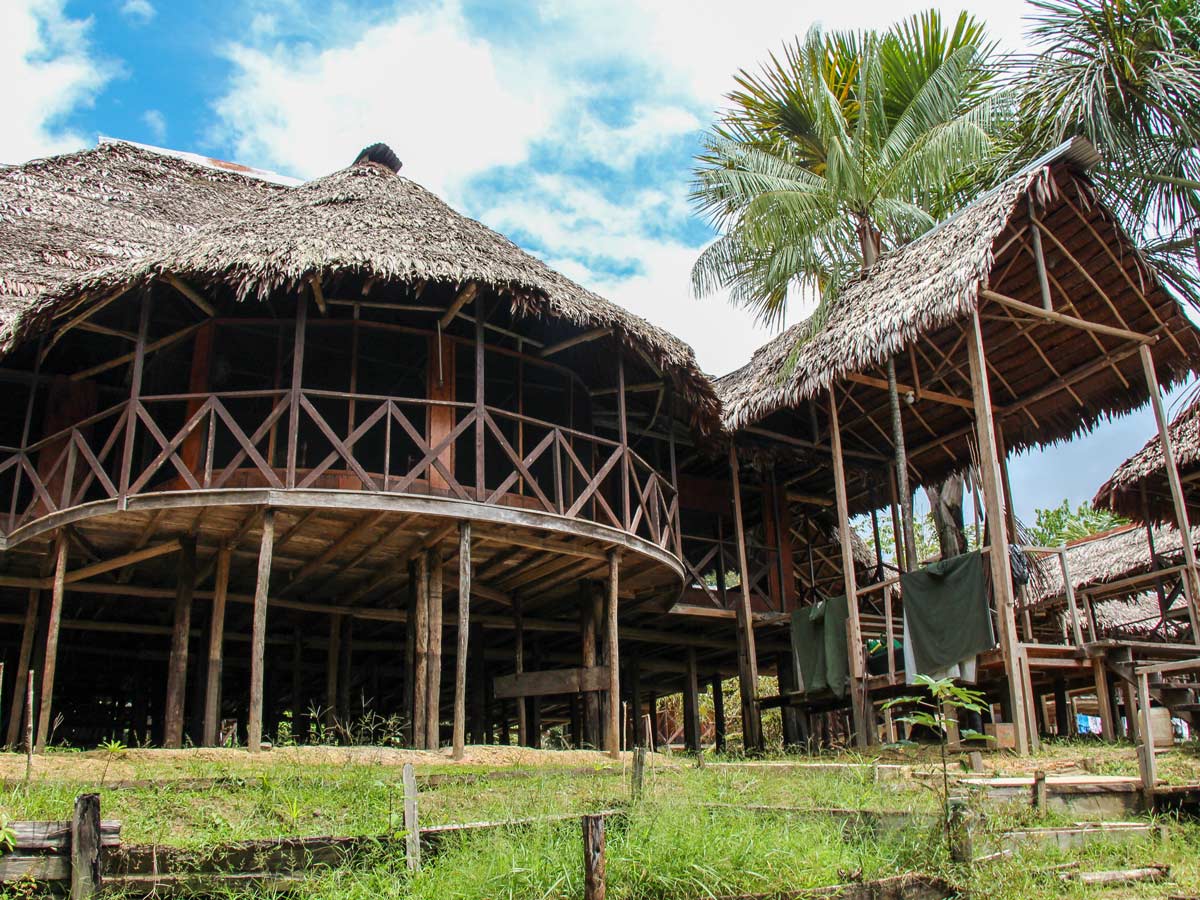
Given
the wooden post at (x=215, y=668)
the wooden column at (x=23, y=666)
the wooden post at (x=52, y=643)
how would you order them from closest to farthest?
the wooden post at (x=52, y=643), the wooden post at (x=215, y=668), the wooden column at (x=23, y=666)

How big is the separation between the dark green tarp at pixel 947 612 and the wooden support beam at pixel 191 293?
6810mm

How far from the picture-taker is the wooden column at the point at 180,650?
9.28m

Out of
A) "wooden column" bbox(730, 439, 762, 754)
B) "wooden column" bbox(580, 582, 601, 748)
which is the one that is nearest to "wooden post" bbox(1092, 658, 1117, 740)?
"wooden column" bbox(730, 439, 762, 754)

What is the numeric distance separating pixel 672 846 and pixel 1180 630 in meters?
13.2

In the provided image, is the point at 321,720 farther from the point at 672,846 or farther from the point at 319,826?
the point at 672,846

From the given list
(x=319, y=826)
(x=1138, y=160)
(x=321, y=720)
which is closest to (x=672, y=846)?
(x=319, y=826)

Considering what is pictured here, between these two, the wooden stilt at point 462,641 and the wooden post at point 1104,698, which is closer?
the wooden stilt at point 462,641

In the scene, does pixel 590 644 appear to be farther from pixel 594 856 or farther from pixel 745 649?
pixel 594 856

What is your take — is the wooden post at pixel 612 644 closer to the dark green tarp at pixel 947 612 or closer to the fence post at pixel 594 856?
the dark green tarp at pixel 947 612

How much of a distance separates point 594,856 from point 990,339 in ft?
29.8

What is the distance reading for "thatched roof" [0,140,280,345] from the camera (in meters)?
10.9

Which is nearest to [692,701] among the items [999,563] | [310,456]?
[999,563]

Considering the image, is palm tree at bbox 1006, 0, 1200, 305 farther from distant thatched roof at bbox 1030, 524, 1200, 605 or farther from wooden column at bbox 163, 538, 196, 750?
wooden column at bbox 163, 538, 196, 750

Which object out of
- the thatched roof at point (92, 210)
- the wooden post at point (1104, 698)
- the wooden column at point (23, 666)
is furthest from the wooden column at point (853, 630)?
the wooden column at point (23, 666)
